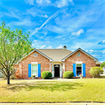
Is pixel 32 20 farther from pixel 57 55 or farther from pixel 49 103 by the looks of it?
pixel 57 55

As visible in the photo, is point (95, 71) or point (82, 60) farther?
point (82, 60)

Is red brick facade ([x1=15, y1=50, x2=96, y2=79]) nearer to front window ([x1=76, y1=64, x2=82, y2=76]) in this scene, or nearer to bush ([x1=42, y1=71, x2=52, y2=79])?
front window ([x1=76, y1=64, x2=82, y2=76])

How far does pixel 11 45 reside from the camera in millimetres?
10898

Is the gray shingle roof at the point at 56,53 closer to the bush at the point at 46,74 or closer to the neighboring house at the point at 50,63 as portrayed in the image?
the neighboring house at the point at 50,63

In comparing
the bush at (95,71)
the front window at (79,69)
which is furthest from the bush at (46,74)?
the bush at (95,71)

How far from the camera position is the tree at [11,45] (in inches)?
415

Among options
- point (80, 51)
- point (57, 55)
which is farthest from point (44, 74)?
point (80, 51)

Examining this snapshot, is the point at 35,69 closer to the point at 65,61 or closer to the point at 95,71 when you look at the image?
the point at 65,61

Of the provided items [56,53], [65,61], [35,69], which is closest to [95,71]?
[65,61]

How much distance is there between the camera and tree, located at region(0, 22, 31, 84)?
10547 millimetres

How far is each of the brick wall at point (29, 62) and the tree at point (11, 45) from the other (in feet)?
22.2

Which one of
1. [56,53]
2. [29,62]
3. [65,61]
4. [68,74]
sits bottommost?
[68,74]

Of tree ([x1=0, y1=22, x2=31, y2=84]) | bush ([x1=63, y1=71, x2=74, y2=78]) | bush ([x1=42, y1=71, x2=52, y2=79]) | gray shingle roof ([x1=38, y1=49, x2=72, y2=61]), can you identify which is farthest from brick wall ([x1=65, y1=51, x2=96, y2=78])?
tree ([x1=0, y1=22, x2=31, y2=84])

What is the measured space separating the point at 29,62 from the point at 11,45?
7902mm
